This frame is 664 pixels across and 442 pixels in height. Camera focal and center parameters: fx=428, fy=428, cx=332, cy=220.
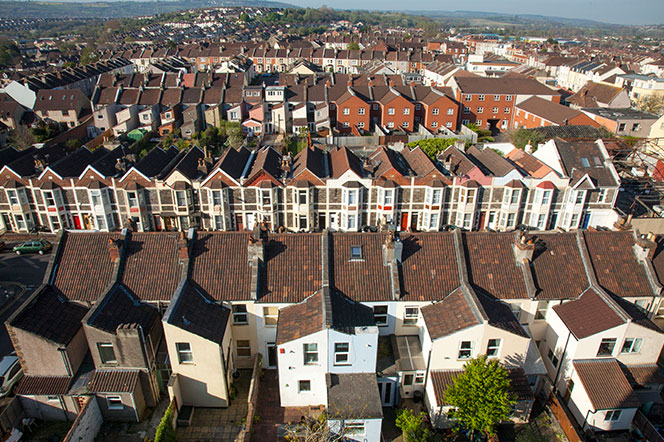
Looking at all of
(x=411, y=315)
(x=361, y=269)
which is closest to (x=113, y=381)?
(x=361, y=269)

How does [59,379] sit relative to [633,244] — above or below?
below

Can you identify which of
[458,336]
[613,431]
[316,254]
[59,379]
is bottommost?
[613,431]

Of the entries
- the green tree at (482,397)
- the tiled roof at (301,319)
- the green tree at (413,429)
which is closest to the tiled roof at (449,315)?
the green tree at (482,397)

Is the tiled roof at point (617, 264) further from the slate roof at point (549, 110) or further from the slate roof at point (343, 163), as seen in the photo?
the slate roof at point (549, 110)

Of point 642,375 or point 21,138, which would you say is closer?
point 642,375

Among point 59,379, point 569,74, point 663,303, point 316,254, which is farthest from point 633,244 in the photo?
point 569,74

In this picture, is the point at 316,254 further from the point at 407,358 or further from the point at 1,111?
the point at 1,111

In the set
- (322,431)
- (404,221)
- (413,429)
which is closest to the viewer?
(322,431)

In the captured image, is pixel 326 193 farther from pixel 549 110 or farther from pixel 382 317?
pixel 549 110
